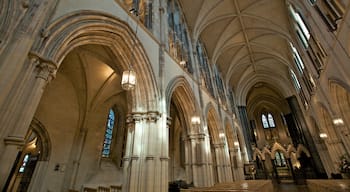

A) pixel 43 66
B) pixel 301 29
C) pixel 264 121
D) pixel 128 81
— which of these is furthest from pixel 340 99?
pixel 264 121

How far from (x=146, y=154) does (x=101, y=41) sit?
3.83m

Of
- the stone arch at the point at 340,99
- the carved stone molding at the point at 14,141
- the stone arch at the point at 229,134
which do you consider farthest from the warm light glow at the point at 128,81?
the stone arch at the point at 229,134

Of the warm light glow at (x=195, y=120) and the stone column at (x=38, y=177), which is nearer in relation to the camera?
the stone column at (x=38, y=177)

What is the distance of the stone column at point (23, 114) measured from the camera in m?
2.30

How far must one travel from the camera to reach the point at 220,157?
1091 cm

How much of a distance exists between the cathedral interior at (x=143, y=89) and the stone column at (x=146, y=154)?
0.11ft

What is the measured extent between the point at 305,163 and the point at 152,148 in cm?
1970

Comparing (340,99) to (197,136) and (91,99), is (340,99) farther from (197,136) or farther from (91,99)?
(91,99)

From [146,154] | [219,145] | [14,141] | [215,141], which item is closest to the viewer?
[14,141]

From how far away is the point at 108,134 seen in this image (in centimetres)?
1073

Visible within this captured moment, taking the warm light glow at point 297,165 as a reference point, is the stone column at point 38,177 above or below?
below

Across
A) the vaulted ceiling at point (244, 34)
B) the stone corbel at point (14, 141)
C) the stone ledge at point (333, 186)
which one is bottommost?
the stone ledge at point (333, 186)

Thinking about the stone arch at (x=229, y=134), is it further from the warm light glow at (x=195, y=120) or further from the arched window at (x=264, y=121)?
the arched window at (x=264, y=121)

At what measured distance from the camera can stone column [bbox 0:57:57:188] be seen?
90.6 inches
